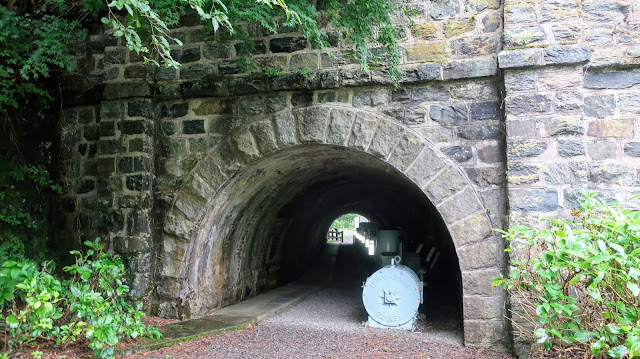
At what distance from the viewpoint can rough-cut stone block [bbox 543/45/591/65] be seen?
4.14 m

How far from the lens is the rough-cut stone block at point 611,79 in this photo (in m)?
4.24

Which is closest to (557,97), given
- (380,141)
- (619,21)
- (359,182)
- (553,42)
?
(553,42)

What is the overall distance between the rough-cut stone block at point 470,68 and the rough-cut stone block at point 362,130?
796 millimetres

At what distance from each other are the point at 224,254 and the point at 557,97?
4.01m

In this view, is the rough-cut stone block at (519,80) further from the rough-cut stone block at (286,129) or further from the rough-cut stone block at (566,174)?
the rough-cut stone block at (286,129)

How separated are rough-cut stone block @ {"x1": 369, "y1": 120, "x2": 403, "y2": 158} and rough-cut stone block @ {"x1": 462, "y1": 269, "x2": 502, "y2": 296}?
1339 millimetres

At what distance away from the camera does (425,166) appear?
15.0 ft

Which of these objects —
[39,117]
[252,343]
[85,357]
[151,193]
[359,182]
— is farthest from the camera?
[359,182]

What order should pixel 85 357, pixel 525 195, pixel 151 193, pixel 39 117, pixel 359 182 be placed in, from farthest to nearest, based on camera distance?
1. pixel 359 182
2. pixel 39 117
3. pixel 151 193
4. pixel 525 195
5. pixel 85 357

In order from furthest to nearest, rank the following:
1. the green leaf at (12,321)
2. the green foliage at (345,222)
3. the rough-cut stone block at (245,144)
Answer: the green foliage at (345,222) → the rough-cut stone block at (245,144) → the green leaf at (12,321)

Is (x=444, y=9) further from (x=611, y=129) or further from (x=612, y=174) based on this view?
(x=612, y=174)

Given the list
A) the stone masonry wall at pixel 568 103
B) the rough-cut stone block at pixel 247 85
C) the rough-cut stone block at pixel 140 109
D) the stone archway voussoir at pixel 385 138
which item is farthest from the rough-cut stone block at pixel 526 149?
the rough-cut stone block at pixel 140 109

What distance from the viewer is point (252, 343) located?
461 cm

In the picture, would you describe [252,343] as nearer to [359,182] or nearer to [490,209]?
[490,209]
